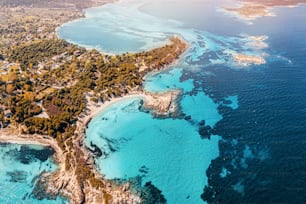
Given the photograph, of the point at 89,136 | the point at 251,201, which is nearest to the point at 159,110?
the point at 89,136

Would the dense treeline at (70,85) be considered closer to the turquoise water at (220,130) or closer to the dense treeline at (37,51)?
the dense treeline at (37,51)

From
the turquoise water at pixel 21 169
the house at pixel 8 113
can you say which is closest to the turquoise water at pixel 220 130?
the turquoise water at pixel 21 169

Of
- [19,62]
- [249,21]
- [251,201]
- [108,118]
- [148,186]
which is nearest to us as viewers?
[251,201]

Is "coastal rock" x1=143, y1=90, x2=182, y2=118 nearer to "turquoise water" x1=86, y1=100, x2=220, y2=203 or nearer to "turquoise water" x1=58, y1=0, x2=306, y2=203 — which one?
"turquoise water" x1=58, y1=0, x2=306, y2=203

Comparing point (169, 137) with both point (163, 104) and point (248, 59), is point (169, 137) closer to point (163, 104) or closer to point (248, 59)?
point (163, 104)

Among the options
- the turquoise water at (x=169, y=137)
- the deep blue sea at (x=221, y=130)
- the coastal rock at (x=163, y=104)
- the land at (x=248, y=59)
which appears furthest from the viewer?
the land at (x=248, y=59)

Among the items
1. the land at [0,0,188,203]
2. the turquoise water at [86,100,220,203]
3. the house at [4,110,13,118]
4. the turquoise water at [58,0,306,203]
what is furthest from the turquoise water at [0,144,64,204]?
the house at [4,110,13,118]

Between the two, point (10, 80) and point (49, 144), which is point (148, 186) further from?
point (10, 80)
